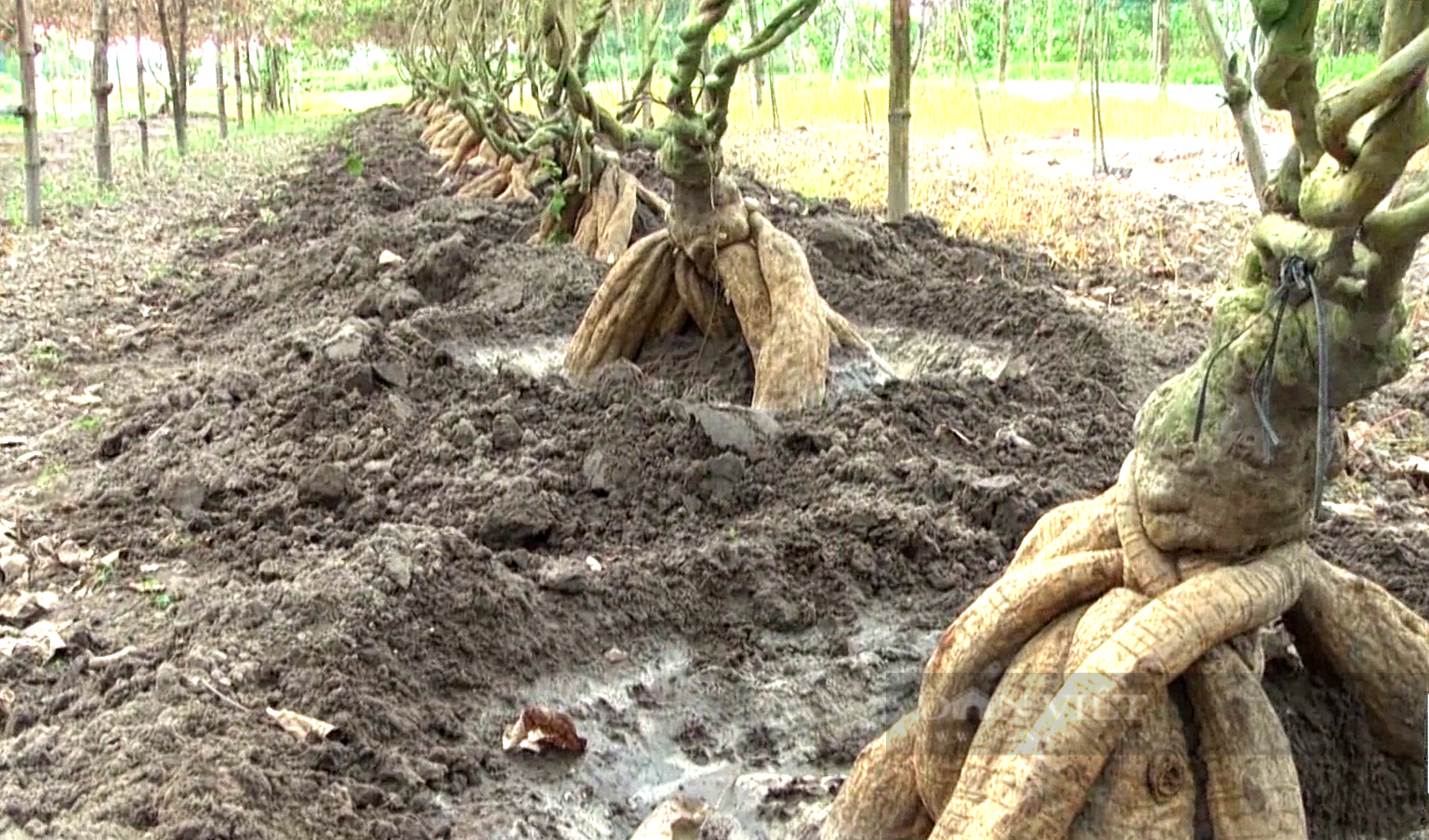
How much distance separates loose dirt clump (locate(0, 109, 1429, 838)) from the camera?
2967 mm

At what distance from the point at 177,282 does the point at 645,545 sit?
6237mm

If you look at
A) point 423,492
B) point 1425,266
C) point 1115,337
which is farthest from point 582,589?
point 1425,266

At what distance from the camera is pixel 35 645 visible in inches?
141

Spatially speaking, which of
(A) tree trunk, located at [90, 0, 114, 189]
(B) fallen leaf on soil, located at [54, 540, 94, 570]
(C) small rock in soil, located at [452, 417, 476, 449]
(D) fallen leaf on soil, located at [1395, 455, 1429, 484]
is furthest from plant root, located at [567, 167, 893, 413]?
(A) tree trunk, located at [90, 0, 114, 189]

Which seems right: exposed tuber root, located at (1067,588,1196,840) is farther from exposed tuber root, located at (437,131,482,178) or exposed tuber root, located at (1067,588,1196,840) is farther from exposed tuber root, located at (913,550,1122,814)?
exposed tuber root, located at (437,131,482,178)

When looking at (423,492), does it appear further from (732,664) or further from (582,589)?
(732,664)

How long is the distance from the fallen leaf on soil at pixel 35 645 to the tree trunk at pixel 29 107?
8872 mm

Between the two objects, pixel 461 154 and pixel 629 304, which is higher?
pixel 461 154

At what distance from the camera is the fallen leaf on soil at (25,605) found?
12.8 feet

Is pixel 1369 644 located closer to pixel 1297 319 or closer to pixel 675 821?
pixel 1297 319

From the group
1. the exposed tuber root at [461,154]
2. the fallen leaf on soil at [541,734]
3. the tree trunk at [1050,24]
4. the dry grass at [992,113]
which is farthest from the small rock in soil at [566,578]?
the tree trunk at [1050,24]

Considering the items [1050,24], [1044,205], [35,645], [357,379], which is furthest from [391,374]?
[1050,24]

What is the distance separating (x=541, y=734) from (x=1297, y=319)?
1.86m

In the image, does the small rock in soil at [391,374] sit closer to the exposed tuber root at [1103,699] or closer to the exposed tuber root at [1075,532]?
the exposed tuber root at [1075,532]
